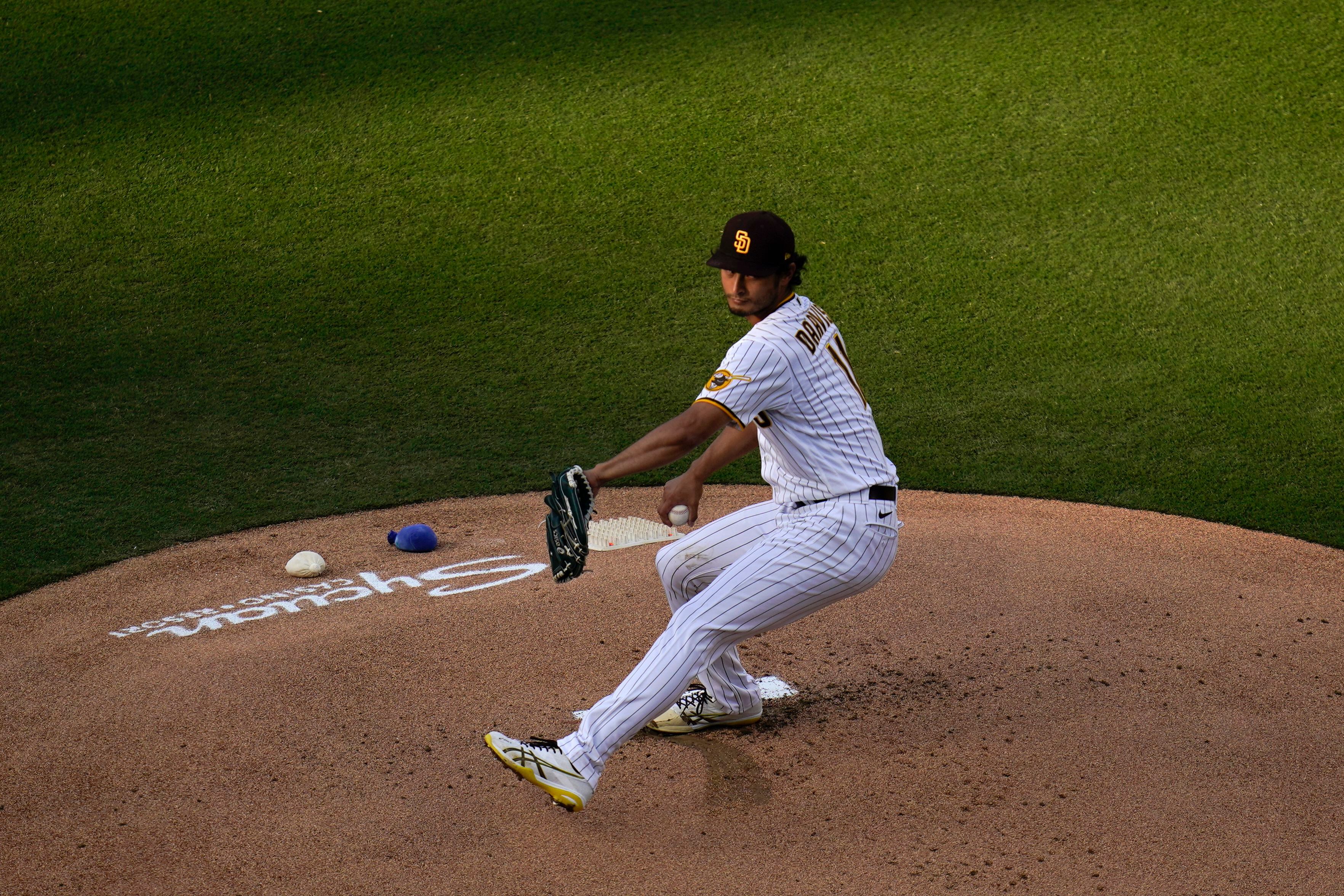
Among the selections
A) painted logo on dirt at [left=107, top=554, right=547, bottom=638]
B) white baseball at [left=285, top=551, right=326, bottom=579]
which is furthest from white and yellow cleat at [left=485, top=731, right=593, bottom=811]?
white baseball at [left=285, top=551, right=326, bottom=579]

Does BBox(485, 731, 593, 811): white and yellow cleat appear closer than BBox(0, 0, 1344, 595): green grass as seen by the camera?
Yes

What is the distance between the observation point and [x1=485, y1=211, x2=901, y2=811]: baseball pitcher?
3.66 meters

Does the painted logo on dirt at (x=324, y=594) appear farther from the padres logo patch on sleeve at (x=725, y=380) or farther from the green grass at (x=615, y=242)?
the padres logo patch on sleeve at (x=725, y=380)

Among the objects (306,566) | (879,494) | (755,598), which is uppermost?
(879,494)

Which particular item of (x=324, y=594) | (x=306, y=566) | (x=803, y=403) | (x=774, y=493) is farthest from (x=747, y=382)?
(x=306, y=566)

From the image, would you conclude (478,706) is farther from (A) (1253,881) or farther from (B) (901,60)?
(B) (901,60)

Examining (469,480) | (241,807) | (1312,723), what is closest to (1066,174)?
(469,480)

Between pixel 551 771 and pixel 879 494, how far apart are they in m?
1.29

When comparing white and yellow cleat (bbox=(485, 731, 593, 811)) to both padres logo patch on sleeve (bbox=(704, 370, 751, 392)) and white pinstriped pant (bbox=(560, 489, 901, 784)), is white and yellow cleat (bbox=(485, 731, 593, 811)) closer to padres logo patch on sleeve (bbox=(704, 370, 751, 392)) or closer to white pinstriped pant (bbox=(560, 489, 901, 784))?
white pinstriped pant (bbox=(560, 489, 901, 784))

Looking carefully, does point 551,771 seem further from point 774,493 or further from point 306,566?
point 306,566

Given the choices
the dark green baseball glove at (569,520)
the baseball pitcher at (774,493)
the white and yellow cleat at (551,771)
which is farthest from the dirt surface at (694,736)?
the dark green baseball glove at (569,520)

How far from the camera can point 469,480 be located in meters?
6.80

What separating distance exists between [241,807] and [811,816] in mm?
1748

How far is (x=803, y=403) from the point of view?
3.79 metres
